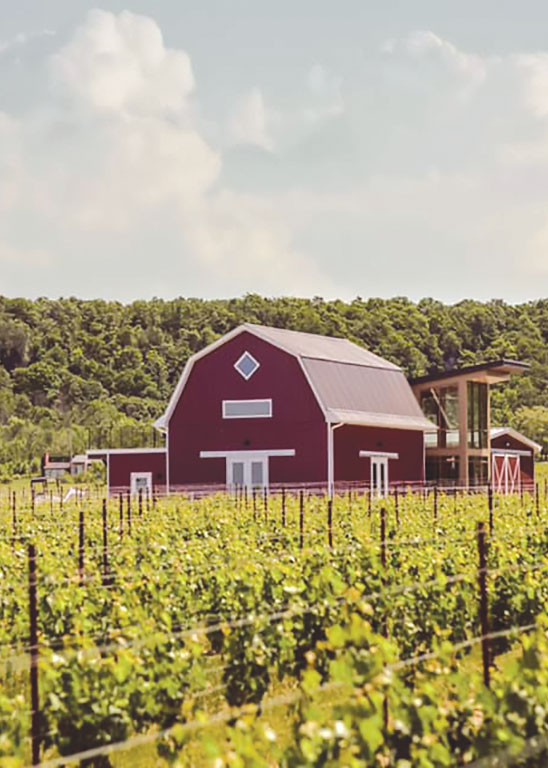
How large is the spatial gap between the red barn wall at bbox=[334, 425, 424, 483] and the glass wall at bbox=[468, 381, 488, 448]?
6.38ft

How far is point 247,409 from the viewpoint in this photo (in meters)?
30.8

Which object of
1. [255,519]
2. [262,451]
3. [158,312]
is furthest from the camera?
[158,312]

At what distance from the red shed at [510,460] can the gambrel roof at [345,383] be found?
4325 millimetres

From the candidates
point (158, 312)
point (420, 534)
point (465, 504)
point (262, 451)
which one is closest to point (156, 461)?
point (262, 451)

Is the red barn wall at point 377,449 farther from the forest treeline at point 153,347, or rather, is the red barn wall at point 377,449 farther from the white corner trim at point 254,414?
the forest treeline at point 153,347

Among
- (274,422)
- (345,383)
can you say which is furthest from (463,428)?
(274,422)

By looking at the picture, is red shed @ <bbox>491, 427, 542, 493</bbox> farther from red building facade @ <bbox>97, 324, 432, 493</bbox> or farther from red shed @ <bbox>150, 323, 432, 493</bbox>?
red shed @ <bbox>150, 323, 432, 493</bbox>

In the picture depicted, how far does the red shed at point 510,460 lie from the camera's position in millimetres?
36875

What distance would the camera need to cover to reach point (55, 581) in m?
8.58

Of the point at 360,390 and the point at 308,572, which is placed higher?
the point at 360,390

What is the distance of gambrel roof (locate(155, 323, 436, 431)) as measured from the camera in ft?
99.9

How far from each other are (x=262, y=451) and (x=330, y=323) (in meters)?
43.4

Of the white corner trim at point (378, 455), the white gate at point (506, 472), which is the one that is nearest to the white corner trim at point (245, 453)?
the white corner trim at point (378, 455)

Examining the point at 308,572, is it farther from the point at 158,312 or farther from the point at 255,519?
the point at 158,312
